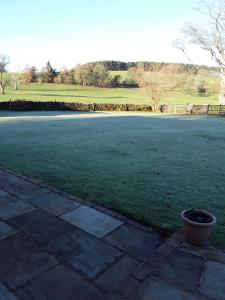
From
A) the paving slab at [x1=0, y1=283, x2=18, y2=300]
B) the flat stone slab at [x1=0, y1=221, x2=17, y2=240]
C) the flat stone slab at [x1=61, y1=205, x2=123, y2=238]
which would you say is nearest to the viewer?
the paving slab at [x1=0, y1=283, x2=18, y2=300]

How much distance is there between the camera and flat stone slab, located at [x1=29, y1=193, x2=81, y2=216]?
394 centimetres

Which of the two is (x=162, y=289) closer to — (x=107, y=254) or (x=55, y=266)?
(x=107, y=254)

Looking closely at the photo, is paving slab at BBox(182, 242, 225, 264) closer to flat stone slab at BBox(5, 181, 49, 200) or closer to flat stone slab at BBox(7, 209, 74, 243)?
flat stone slab at BBox(7, 209, 74, 243)

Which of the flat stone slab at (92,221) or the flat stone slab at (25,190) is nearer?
the flat stone slab at (92,221)

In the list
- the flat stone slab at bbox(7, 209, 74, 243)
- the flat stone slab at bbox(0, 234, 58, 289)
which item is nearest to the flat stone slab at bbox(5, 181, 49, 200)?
the flat stone slab at bbox(7, 209, 74, 243)

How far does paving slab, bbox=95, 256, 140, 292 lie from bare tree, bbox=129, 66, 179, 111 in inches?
1102

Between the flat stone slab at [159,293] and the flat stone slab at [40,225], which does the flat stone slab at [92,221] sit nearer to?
the flat stone slab at [40,225]

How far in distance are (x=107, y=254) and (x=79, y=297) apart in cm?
68

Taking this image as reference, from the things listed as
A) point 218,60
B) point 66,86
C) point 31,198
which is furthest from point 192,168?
point 66,86

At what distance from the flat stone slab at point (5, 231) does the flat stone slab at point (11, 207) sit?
0.71 ft

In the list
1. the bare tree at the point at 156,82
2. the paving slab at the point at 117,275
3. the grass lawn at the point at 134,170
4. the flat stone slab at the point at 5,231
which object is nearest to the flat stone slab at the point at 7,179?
the grass lawn at the point at 134,170

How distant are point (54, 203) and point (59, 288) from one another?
6.22 feet

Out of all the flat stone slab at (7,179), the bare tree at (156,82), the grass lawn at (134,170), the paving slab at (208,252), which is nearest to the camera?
the paving slab at (208,252)

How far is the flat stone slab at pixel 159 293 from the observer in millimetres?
2248
